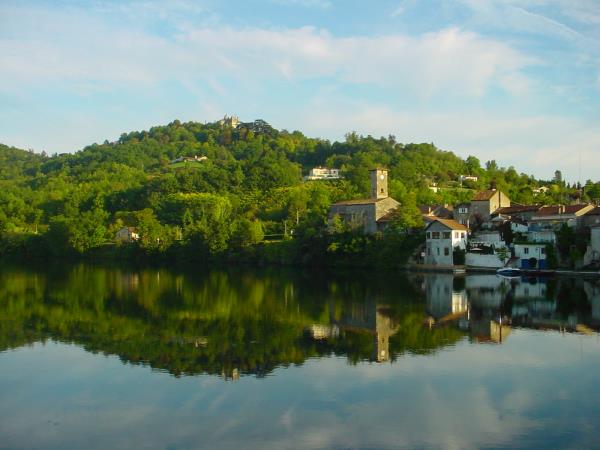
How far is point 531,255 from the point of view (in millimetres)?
49656

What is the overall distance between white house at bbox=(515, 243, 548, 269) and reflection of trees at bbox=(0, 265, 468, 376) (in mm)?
12438

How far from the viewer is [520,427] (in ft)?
42.7

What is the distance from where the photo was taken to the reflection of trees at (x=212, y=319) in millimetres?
19844

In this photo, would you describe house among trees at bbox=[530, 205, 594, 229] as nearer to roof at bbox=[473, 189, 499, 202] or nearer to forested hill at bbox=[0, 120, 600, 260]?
roof at bbox=[473, 189, 499, 202]

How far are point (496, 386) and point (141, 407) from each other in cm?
865

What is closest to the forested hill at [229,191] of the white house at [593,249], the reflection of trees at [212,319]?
the white house at [593,249]

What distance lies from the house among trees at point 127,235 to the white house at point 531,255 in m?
46.0

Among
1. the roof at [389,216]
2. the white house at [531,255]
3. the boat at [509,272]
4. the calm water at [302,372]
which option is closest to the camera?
the calm water at [302,372]

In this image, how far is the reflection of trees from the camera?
781 inches

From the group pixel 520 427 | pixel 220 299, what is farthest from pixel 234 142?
pixel 520 427

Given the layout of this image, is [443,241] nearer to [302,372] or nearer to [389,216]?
[389,216]

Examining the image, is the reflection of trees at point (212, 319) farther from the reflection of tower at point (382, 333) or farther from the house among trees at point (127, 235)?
the house among trees at point (127, 235)

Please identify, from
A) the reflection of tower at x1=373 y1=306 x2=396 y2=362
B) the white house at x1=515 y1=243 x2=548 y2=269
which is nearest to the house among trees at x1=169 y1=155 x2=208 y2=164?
the white house at x1=515 y1=243 x2=548 y2=269

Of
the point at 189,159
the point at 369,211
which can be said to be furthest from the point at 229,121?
the point at 369,211
